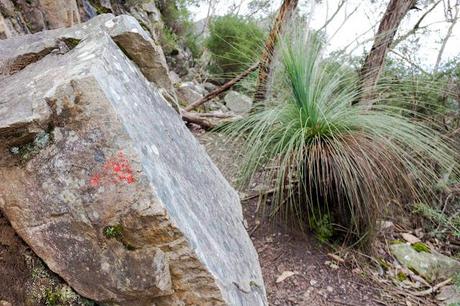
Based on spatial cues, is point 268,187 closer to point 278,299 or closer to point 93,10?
point 278,299

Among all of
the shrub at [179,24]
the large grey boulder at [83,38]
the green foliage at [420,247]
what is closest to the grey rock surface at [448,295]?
the green foliage at [420,247]

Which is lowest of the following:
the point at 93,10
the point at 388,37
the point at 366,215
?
the point at 366,215

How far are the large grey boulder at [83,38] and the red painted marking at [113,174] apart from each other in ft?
1.78

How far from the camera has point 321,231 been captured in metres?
1.97

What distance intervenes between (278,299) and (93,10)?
3557 millimetres

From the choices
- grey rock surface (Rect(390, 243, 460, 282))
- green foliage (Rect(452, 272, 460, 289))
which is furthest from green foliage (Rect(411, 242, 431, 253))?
green foliage (Rect(452, 272, 460, 289))

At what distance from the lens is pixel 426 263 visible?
2.19 m

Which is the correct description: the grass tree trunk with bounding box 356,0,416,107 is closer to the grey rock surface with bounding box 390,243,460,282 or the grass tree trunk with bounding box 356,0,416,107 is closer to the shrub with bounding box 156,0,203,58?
the grey rock surface with bounding box 390,243,460,282

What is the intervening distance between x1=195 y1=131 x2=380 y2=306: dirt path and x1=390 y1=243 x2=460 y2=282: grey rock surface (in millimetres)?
471

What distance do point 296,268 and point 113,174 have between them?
1308 mm

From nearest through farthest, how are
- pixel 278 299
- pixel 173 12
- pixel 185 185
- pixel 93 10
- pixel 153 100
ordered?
pixel 185 185 → pixel 153 100 → pixel 278 299 → pixel 93 10 → pixel 173 12

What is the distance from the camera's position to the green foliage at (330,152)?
1.70 metres

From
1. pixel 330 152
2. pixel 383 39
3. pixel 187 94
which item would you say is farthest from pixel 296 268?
pixel 187 94

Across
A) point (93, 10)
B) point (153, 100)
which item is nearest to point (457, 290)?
point (153, 100)
